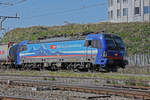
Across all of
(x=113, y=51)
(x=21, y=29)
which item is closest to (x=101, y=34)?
(x=113, y=51)

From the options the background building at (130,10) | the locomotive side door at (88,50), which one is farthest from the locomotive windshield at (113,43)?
the background building at (130,10)

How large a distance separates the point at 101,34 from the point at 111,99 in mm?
14230

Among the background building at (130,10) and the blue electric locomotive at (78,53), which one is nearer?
the blue electric locomotive at (78,53)

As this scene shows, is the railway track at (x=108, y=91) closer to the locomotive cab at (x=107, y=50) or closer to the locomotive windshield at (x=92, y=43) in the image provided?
the locomotive cab at (x=107, y=50)

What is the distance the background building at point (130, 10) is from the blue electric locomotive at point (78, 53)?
3255 centimetres

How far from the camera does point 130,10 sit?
204ft

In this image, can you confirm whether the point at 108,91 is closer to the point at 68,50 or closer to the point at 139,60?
the point at 68,50

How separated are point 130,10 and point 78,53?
1461 inches

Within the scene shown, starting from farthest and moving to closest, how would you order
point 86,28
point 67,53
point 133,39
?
point 86,28
point 133,39
point 67,53

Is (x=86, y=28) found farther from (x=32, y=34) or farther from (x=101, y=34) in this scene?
(x=101, y=34)

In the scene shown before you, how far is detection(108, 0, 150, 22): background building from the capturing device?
60.6 metres

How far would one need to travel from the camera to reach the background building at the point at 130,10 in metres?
60.6

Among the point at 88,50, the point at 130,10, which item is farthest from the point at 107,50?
the point at 130,10

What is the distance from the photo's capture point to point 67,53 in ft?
95.2
